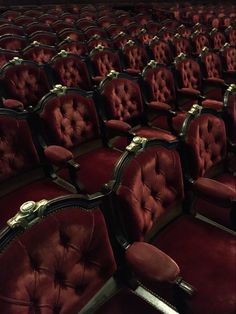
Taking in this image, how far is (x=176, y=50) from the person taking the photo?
2.65 metres

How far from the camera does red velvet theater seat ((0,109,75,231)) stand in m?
1.03

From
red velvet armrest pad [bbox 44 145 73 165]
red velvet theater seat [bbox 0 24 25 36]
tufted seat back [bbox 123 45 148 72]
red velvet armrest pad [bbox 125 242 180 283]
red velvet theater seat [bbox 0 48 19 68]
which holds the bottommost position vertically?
red velvet armrest pad [bbox 125 242 180 283]

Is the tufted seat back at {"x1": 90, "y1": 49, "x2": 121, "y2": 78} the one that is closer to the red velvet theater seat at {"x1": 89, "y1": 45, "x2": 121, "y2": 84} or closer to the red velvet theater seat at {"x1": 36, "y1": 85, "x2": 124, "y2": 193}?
the red velvet theater seat at {"x1": 89, "y1": 45, "x2": 121, "y2": 84}

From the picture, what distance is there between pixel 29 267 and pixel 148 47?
215 cm

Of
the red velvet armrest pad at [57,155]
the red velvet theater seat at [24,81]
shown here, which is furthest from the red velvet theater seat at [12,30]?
the red velvet armrest pad at [57,155]

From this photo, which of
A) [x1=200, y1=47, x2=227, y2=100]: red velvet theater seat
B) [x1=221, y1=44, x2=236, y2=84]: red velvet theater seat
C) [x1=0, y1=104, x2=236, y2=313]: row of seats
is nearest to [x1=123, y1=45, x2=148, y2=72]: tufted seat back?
[x1=200, y1=47, x2=227, y2=100]: red velvet theater seat

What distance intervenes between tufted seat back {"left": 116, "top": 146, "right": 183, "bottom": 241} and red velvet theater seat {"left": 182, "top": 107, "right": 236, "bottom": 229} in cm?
9

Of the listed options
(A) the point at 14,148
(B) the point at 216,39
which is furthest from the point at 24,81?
(B) the point at 216,39

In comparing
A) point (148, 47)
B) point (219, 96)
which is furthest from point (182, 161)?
point (148, 47)

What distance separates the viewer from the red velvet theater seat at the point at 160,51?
243 cm

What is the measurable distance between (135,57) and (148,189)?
5.48 ft

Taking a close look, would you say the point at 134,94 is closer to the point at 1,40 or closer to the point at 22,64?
the point at 22,64

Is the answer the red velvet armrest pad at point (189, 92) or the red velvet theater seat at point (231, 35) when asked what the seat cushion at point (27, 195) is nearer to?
the red velvet armrest pad at point (189, 92)

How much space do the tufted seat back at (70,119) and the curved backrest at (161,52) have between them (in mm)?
1318
